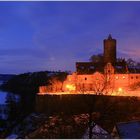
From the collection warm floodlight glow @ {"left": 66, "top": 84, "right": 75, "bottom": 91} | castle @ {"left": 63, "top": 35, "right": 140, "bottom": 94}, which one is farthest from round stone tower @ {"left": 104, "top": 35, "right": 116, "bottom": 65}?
warm floodlight glow @ {"left": 66, "top": 84, "right": 75, "bottom": 91}

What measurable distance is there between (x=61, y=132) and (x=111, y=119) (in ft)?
8.53

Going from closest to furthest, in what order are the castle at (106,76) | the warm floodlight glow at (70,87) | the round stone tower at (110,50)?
the castle at (106,76) → the warm floodlight glow at (70,87) → the round stone tower at (110,50)

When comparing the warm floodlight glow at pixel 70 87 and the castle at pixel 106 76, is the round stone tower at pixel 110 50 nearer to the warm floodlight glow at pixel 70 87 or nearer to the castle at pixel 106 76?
the castle at pixel 106 76

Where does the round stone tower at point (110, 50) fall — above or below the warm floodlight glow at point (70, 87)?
above

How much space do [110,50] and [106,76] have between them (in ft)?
5.38

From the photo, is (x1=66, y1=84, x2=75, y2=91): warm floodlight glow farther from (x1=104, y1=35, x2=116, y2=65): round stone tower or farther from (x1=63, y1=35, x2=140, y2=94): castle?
(x1=104, y1=35, x2=116, y2=65): round stone tower

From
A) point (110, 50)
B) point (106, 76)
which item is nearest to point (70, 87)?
point (106, 76)

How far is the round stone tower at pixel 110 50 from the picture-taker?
68.8 feet

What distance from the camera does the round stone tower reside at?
20969mm

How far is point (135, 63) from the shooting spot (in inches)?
955

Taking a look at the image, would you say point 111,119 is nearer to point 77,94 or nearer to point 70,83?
point 77,94

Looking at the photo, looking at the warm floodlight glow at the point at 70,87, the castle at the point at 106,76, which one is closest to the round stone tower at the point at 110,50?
the castle at the point at 106,76

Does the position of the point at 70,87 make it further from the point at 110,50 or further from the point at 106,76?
the point at 110,50

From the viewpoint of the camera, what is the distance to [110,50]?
2102cm
